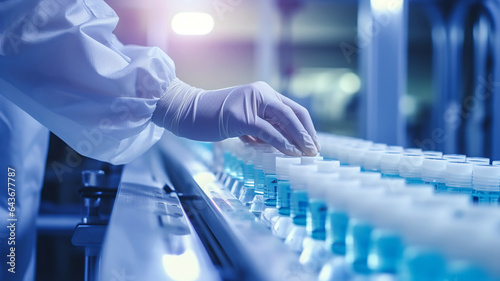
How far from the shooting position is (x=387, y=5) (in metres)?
2.12

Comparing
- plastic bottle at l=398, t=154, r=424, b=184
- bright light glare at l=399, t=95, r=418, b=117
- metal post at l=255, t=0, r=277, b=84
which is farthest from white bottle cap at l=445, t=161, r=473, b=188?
bright light glare at l=399, t=95, r=418, b=117

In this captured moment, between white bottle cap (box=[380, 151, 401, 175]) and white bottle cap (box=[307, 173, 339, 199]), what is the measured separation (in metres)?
0.35

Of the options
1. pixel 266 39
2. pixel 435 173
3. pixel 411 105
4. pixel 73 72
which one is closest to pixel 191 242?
pixel 435 173

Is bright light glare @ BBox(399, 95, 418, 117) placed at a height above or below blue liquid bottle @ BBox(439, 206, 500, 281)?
above

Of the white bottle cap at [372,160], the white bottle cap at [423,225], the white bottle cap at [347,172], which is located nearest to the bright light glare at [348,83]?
the white bottle cap at [372,160]

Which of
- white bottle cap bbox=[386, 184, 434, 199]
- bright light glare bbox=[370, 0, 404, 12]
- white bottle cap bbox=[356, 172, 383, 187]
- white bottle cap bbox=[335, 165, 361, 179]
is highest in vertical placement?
bright light glare bbox=[370, 0, 404, 12]

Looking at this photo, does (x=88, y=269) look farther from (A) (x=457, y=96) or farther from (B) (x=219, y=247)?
(A) (x=457, y=96)

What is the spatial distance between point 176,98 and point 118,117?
0.17m

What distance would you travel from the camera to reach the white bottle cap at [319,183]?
73 cm

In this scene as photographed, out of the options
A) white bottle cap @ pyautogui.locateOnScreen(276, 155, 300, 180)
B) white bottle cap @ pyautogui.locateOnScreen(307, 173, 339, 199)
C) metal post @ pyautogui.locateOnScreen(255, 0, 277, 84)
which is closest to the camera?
white bottle cap @ pyautogui.locateOnScreen(307, 173, 339, 199)

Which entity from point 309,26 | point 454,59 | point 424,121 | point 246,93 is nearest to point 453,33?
point 454,59

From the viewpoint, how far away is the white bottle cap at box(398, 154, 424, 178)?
3.42ft

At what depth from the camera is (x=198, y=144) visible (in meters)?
2.42

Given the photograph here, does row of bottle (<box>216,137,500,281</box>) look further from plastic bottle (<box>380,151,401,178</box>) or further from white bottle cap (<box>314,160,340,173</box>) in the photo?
plastic bottle (<box>380,151,401,178</box>)
